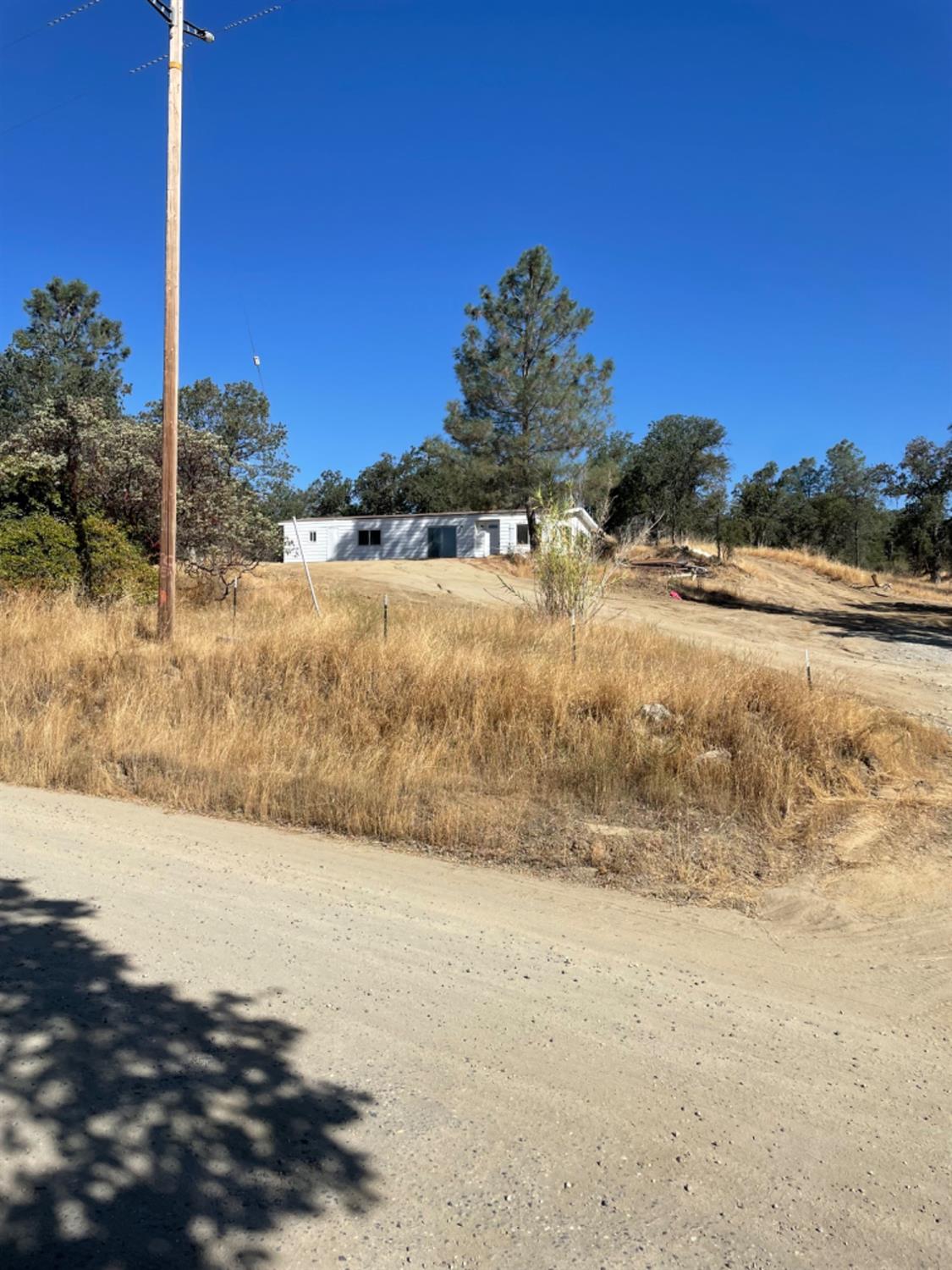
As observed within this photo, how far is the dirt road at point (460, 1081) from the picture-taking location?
2.24 meters

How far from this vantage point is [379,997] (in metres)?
3.47

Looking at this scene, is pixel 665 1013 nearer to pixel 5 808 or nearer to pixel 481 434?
pixel 5 808

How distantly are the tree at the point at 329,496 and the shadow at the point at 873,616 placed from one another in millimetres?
47400

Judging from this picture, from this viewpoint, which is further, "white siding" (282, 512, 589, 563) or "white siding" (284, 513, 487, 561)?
"white siding" (284, 513, 487, 561)

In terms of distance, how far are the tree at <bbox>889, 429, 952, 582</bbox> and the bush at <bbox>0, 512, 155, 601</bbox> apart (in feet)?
96.7

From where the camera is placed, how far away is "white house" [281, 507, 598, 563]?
1642 inches

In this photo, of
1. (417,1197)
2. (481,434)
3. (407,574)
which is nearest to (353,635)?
(417,1197)

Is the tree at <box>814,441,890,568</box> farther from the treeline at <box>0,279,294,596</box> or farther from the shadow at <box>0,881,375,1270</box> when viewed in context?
the shadow at <box>0,881,375,1270</box>

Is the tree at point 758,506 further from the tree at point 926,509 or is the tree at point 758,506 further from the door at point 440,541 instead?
the door at point 440,541

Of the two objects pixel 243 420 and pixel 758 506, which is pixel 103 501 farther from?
pixel 758 506

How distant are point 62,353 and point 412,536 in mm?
18111

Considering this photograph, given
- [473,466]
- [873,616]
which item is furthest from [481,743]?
[473,466]

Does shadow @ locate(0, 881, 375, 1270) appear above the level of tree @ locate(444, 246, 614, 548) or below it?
below

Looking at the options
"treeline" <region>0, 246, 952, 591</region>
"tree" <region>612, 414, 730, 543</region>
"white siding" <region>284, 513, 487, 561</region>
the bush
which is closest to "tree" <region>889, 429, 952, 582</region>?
"treeline" <region>0, 246, 952, 591</region>
